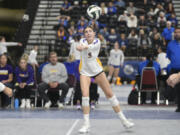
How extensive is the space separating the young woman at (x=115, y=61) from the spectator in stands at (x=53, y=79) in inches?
316

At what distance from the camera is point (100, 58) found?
22531mm

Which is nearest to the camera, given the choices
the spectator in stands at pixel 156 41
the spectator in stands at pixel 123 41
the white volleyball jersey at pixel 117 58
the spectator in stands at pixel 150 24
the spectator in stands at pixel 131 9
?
the white volleyball jersey at pixel 117 58

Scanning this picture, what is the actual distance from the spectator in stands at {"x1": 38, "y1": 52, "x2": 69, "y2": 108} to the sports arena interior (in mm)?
50

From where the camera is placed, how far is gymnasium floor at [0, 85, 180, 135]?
734 centimetres

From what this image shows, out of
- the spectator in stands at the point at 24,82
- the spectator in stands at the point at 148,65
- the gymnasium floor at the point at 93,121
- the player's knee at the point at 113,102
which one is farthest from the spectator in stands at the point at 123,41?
the player's knee at the point at 113,102

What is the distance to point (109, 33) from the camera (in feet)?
77.2

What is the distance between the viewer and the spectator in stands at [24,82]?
11.7m

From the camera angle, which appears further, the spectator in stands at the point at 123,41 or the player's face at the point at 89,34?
the spectator in stands at the point at 123,41

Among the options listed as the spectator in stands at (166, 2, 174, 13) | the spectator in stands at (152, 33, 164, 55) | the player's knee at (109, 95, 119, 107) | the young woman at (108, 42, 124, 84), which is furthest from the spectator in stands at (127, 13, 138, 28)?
the player's knee at (109, 95, 119, 107)

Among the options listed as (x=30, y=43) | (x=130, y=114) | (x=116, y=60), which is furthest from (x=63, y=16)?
(x=130, y=114)

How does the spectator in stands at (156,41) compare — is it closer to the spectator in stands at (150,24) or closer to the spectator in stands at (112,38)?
the spectator in stands at (150,24)

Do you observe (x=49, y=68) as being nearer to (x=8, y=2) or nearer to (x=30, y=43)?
(x=30, y=43)

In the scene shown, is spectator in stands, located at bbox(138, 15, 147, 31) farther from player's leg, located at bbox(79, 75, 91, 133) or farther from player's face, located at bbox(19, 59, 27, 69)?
player's leg, located at bbox(79, 75, 91, 133)

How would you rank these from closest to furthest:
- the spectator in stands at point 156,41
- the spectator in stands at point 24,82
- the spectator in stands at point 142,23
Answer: the spectator in stands at point 24,82 → the spectator in stands at point 156,41 → the spectator in stands at point 142,23
